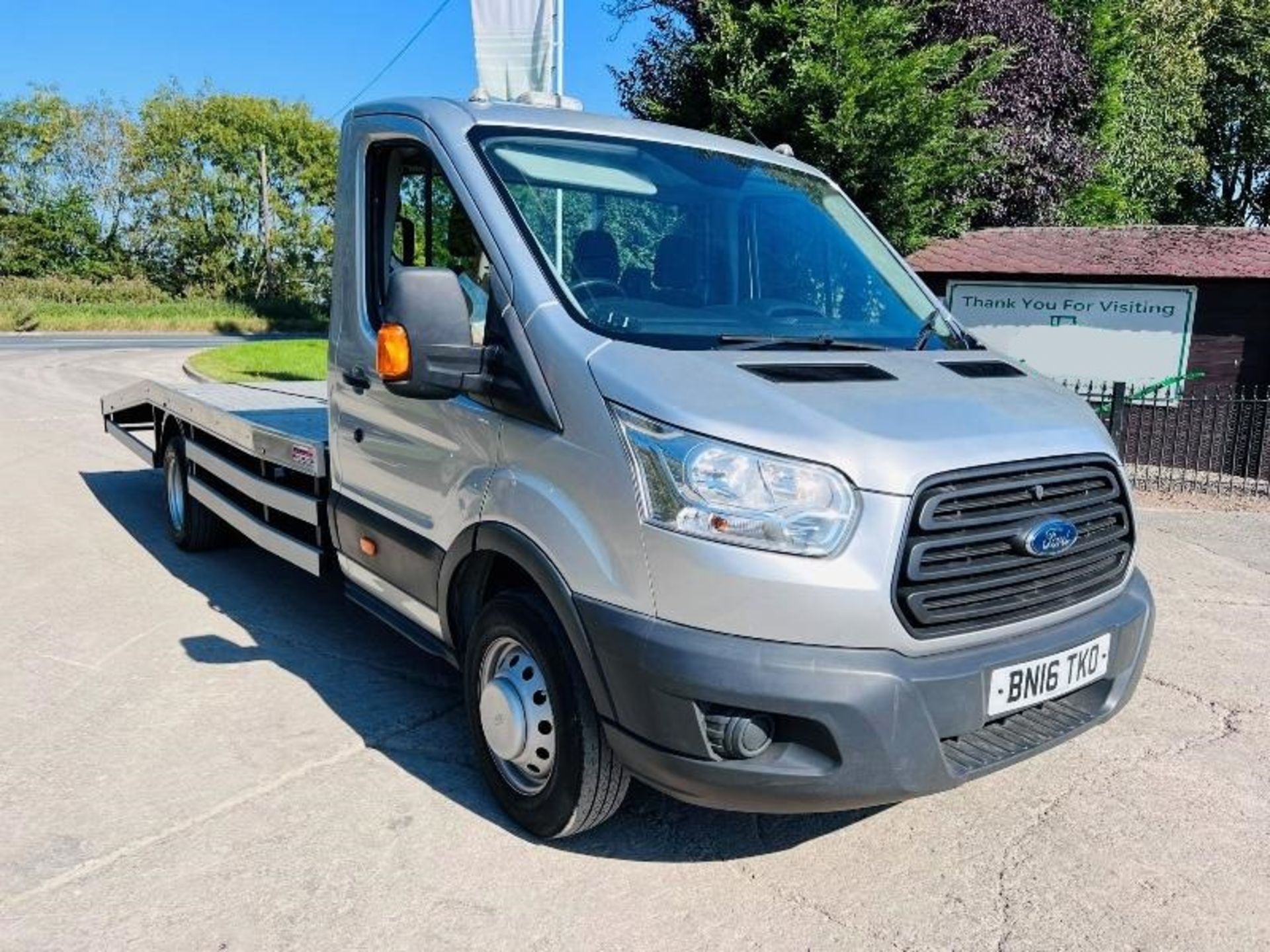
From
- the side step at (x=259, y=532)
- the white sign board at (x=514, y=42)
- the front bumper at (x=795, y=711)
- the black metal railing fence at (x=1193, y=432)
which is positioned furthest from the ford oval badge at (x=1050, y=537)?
the black metal railing fence at (x=1193, y=432)

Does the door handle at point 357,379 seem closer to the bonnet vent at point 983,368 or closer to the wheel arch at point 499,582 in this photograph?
the wheel arch at point 499,582

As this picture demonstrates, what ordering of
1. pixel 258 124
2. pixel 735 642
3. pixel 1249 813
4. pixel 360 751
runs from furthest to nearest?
1. pixel 258 124
2. pixel 360 751
3. pixel 1249 813
4. pixel 735 642

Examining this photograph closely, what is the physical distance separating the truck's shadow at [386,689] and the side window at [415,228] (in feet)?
5.19

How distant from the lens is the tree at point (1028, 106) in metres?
15.3

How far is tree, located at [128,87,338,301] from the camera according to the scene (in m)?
48.2

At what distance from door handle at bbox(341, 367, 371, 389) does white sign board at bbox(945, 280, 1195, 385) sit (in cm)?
958

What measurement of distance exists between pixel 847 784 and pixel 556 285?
164 centimetres

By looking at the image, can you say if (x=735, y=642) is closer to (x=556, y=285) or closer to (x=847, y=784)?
(x=847, y=784)

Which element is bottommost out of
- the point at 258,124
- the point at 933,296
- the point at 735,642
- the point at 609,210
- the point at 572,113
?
the point at 735,642

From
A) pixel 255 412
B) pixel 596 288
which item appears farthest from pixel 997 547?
pixel 255 412

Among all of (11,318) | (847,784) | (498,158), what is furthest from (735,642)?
(11,318)

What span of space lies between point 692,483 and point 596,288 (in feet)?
2.99

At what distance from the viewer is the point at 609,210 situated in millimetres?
3422

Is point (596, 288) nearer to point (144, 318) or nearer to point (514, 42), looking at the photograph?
point (514, 42)
